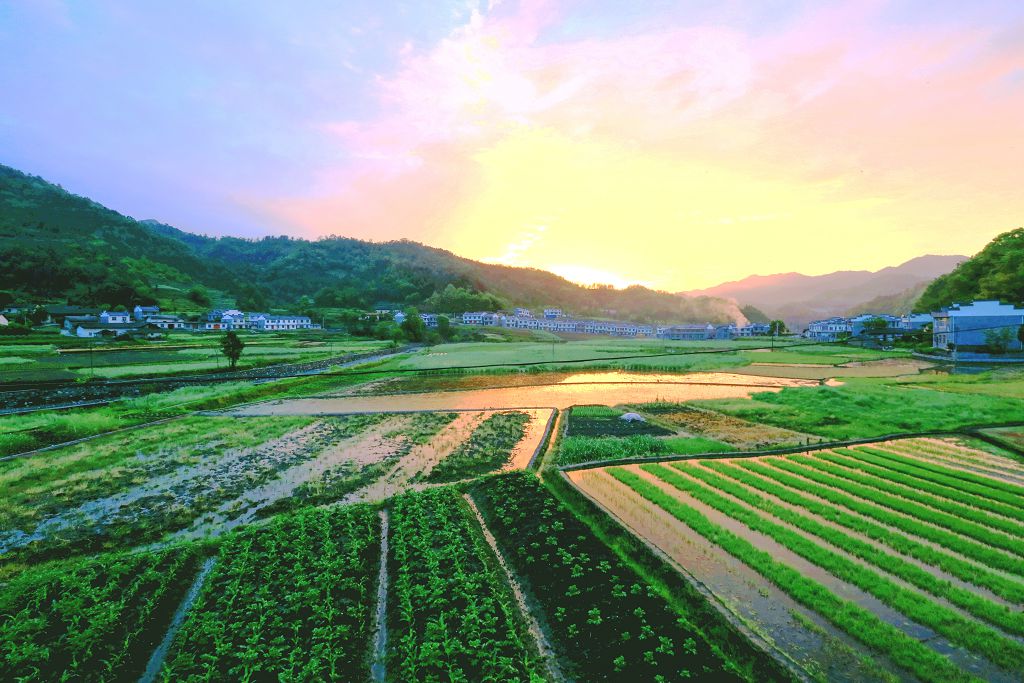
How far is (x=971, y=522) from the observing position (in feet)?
Answer: 40.0

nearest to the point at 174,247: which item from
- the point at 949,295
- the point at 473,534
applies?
the point at 473,534

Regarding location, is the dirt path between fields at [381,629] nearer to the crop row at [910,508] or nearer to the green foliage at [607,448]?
the green foliage at [607,448]

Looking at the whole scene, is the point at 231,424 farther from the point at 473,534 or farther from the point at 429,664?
the point at 429,664

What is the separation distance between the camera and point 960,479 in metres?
15.4

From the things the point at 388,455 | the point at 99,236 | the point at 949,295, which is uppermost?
the point at 99,236

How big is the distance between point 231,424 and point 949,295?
11827cm

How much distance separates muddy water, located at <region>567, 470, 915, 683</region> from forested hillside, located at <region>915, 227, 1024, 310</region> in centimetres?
8627

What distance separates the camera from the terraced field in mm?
7840

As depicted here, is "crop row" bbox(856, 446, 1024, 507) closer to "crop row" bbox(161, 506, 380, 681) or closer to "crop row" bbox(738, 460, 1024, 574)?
"crop row" bbox(738, 460, 1024, 574)

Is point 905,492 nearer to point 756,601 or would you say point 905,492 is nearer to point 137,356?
point 756,601

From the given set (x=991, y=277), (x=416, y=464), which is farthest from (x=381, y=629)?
(x=991, y=277)

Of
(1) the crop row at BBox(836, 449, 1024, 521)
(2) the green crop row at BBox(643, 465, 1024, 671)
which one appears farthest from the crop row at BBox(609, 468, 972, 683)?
(1) the crop row at BBox(836, 449, 1024, 521)

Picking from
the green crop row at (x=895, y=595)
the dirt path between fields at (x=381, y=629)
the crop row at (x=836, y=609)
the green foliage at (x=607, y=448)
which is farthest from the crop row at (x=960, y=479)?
the dirt path between fields at (x=381, y=629)

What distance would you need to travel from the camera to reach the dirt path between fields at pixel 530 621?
776 cm
